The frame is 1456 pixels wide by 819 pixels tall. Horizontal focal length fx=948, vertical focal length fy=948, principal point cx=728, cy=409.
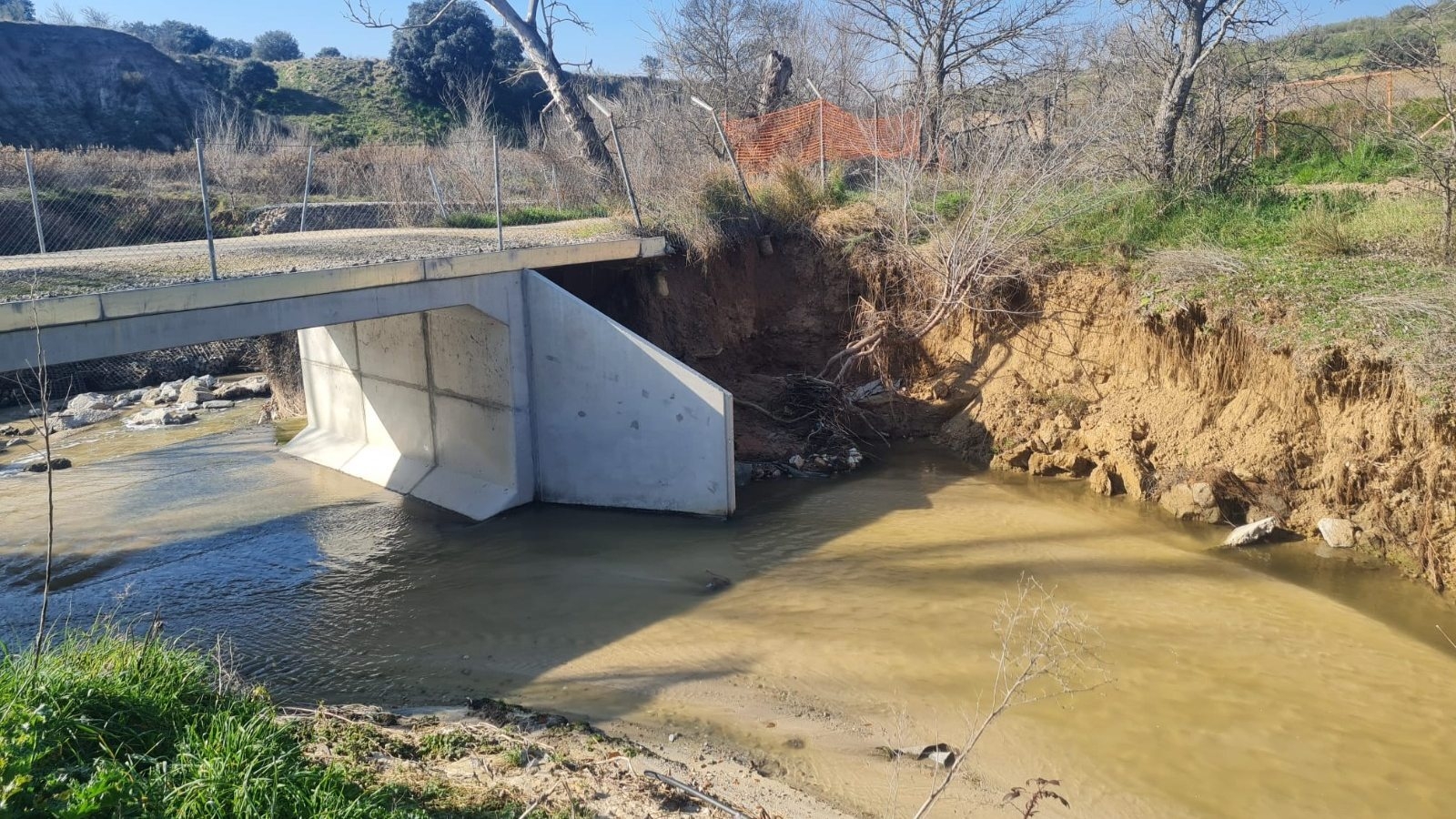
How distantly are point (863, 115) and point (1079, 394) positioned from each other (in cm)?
1251

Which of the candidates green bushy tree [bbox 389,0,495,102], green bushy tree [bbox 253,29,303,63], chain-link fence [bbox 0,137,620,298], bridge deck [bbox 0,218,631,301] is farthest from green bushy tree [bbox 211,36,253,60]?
bridge deck [bbox 0,218,631,301]

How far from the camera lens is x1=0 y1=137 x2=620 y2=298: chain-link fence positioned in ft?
46.8

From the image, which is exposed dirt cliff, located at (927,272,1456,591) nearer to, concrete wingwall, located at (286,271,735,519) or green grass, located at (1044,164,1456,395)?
green grass, located at (1044,164,1456,395)

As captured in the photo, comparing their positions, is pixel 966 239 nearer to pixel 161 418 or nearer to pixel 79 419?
pixel 161 418

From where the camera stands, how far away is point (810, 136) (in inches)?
813

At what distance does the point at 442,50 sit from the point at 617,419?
125 feet

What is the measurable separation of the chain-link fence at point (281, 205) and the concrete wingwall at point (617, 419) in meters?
2.45

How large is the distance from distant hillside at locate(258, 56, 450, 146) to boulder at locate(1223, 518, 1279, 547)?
3859 centimetres

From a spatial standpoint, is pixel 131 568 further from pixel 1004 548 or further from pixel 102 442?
pixel 1004 548

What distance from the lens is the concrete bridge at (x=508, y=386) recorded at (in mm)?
11008

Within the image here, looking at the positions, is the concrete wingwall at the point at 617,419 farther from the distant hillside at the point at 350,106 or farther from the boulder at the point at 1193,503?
the distant hillside at the point at 350,106

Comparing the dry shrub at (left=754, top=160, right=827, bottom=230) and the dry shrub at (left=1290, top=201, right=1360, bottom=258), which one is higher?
the dry shrub at (left=754, top=160, right=827, bottom=230)

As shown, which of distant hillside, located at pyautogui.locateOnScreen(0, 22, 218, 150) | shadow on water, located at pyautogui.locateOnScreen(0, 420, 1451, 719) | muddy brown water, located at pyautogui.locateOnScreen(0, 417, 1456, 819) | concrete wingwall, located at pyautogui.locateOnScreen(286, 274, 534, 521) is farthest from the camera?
distant hillside, located at pyautogui.locateOnScreen(0, 22, 218, 150)

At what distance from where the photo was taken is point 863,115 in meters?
23.6
